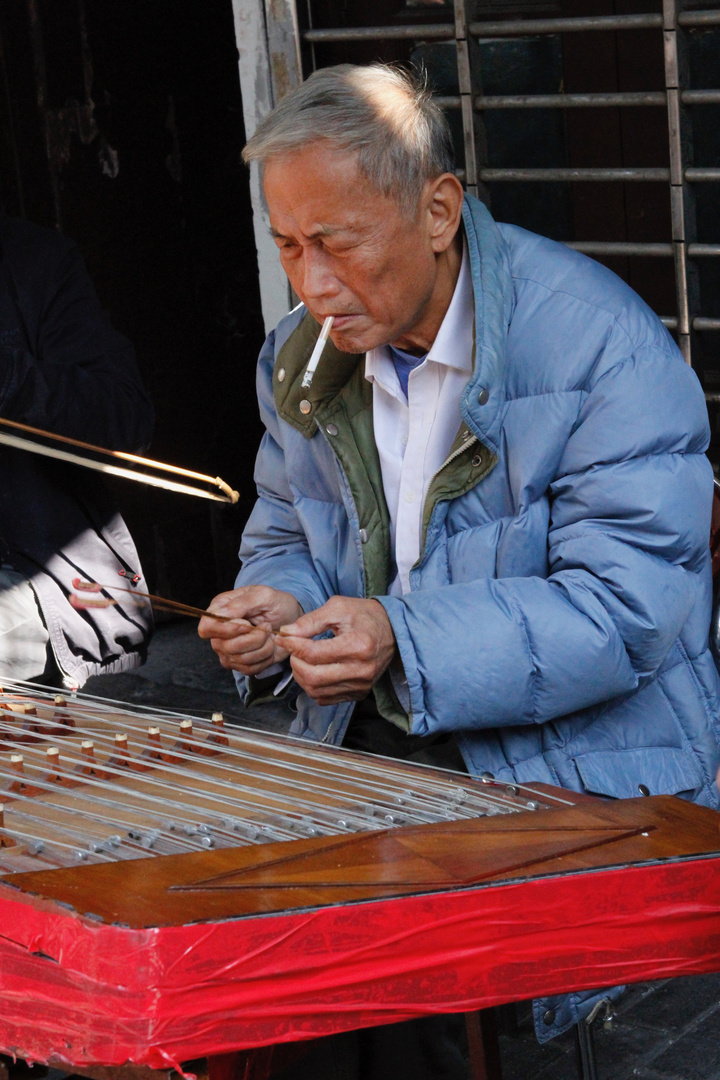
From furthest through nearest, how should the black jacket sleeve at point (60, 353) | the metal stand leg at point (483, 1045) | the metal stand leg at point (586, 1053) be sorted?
the black jacket sleeve at point (60, 353) → the metal stand leg at point (586, 1053) → the metal stand leg at point (483, 1045)

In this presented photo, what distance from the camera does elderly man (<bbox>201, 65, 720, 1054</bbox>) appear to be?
193 centimetres

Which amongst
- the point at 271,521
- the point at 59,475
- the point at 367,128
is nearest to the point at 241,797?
the point at 271,521

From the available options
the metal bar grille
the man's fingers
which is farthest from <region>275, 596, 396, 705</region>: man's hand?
the metal bar grille

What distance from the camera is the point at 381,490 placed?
2229 millimetres

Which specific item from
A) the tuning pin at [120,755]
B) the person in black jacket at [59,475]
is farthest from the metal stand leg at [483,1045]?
the person in black jacket at [59,475]

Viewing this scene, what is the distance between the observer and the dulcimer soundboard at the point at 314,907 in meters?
1.32

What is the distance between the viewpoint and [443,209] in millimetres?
2102

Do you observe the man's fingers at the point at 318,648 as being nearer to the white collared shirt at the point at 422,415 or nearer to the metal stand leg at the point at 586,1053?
the white collared shirt at the point at 422,415

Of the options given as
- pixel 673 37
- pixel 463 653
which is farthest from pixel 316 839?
pixel 673 37

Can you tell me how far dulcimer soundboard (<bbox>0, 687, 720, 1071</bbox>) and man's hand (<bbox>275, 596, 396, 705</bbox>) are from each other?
0.21 meters

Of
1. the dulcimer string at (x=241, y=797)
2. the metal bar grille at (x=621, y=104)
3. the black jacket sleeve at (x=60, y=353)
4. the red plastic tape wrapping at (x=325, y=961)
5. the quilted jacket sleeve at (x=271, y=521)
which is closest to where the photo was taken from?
the red plastic tape wrapping at (x=325, y=961)

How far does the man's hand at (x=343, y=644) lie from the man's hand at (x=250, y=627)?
0.22 metres

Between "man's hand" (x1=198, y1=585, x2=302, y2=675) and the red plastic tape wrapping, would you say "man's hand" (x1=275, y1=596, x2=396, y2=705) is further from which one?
the red plastic tape wrapping

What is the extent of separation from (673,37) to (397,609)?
5.83 feet
